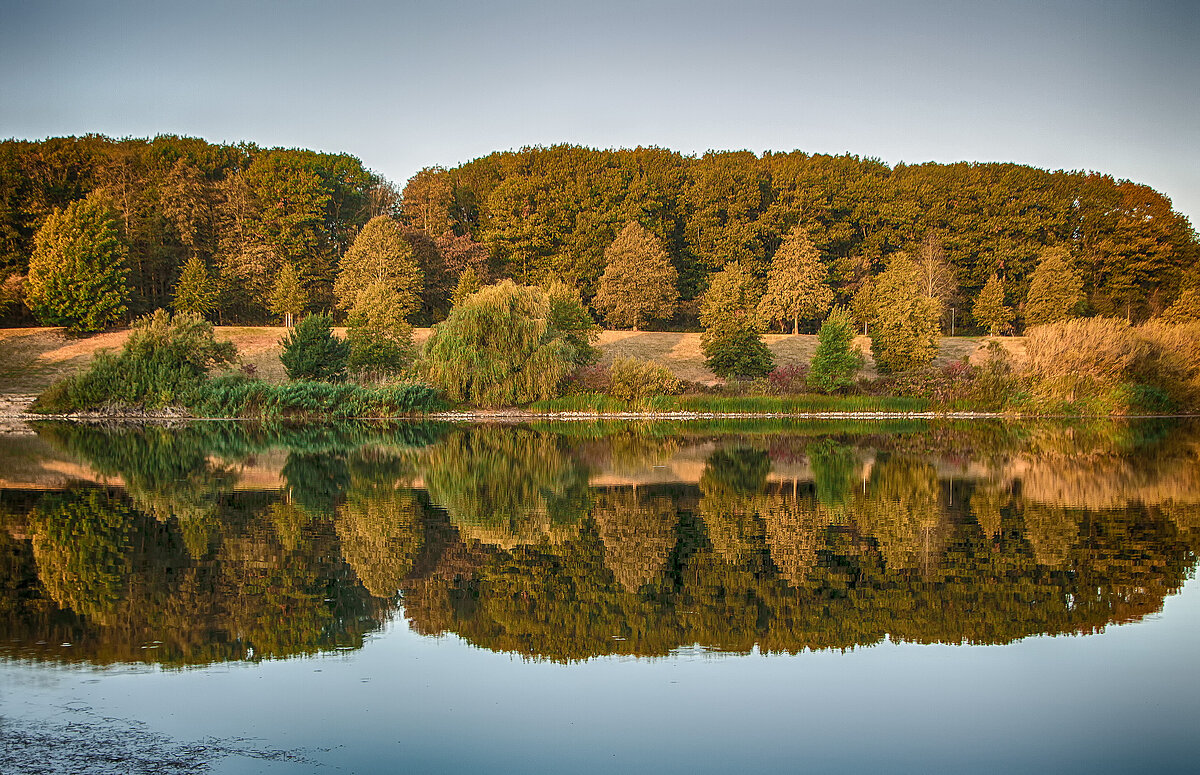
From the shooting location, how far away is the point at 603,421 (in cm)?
3303

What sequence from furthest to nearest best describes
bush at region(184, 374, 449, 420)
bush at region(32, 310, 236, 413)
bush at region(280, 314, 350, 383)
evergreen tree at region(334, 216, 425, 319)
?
evergreen tree at region(334, 216, 425, 319) → bush at region(280, 314, 350, 383) → bush at region(184, 374, 449, 420) → bush at region(32, 310, 236, 413)

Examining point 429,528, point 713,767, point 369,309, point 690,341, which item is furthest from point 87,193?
point 713,767

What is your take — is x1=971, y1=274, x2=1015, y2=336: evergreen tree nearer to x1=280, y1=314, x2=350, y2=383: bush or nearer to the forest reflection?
the forest reflection

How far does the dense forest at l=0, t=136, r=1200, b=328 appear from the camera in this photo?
56250mm

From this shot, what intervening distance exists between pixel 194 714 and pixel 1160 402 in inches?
1550

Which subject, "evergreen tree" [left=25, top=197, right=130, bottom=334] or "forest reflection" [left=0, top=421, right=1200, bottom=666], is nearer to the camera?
"forest reflection" [left=0, top=421, right=1200, bottom=666]

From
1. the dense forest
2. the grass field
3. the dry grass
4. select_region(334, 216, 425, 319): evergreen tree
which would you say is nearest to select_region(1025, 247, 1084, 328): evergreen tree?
the dense forest

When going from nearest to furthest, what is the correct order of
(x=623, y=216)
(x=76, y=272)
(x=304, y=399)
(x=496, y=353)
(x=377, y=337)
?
1. (x=304, y=399)
2. (x=496, y=353)
3. (x=377, y=337)
4. (x=76, y=272)
5. (x=623, y=216)

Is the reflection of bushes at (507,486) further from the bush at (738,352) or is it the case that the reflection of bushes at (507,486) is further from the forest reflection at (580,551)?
the bush at (738,352)

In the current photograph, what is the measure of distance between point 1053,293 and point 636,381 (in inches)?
1404

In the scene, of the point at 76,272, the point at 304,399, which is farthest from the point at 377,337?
the point at 76,272

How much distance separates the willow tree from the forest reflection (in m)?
12.7

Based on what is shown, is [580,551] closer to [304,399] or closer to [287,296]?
[304,399]

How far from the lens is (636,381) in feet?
116
